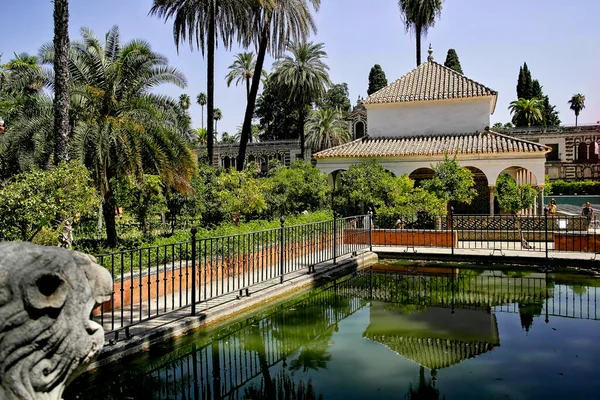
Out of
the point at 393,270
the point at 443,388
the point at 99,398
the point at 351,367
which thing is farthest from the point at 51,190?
the point at 393,270

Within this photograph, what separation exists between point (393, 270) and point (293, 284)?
13.9 ft

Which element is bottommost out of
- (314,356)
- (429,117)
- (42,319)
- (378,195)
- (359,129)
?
(314,356)

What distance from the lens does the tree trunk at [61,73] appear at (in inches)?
379

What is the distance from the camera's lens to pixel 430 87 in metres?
27.0

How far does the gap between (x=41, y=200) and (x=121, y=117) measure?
4978 mm

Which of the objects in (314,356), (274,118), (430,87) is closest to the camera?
(314,356)

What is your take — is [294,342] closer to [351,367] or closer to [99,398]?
[351,367]

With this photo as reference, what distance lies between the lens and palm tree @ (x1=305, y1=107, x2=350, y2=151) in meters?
44.7

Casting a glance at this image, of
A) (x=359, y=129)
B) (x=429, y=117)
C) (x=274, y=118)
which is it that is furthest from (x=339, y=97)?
(x=429, y=117)

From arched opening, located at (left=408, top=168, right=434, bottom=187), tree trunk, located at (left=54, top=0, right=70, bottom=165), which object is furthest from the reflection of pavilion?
arched opening, located at (left=408, top=168, right=434, bottom=187)

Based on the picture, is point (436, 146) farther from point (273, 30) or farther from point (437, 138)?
point (273, 30)

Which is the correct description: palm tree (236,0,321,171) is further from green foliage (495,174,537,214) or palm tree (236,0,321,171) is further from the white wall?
green foliage (495,174,537,214)

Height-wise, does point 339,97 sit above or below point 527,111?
above

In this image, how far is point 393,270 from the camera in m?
13.9
